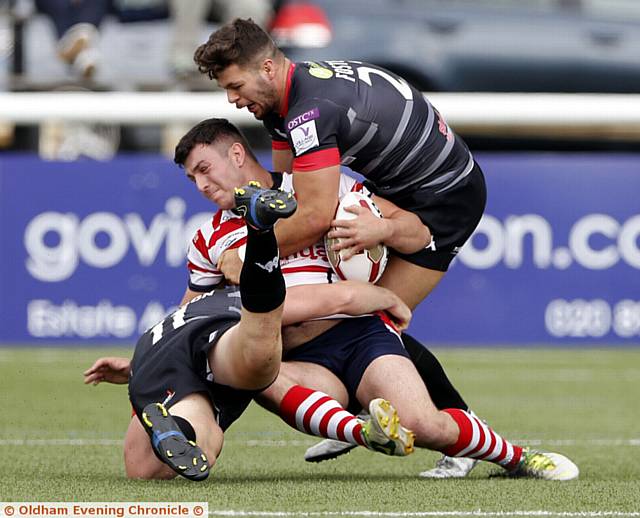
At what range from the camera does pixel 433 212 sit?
636 centimetres

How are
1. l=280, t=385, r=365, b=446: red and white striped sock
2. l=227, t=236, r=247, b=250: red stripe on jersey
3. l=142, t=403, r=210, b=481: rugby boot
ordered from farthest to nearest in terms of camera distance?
l=227, t=236, r=247, b=250: red stripe on jersey
l=280, t=385, r=365, b=446: red and white striped sock
l=142, t=403, r=210, b=481: rugby boot

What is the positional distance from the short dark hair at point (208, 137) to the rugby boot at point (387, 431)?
1215 mm

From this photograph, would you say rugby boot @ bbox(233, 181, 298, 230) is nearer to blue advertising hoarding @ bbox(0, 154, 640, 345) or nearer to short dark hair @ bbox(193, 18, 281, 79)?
short dark hair @ bbox(193, 18, 281, 79)

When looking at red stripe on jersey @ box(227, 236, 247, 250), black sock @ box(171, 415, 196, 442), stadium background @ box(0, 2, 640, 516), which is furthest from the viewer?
stadium background @ box(0, 2, 640, 516)

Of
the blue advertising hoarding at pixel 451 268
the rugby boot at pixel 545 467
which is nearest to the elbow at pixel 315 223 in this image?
the rugby boot at pixel 545 467

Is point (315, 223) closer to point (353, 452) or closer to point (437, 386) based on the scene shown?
point (437, 386)

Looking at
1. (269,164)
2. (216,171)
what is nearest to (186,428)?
(216,171)

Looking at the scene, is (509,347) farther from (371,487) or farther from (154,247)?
(371,487)

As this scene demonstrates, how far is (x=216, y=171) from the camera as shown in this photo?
19.7ft

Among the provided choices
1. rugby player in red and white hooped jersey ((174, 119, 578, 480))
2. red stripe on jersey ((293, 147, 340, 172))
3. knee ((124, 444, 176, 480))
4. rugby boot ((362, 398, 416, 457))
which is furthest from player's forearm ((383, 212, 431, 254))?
knee ((124, 444, 176, 480))

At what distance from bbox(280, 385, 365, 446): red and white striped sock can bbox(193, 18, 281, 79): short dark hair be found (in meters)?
1.19

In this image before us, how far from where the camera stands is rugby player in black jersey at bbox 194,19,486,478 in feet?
19.4

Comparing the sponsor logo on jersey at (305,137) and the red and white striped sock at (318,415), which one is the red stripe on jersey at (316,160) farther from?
the red and white striped sock at (318,415)

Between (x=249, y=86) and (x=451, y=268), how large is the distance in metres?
5.69
